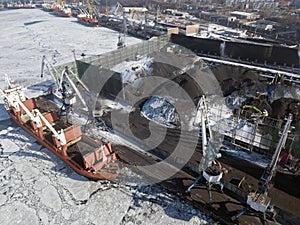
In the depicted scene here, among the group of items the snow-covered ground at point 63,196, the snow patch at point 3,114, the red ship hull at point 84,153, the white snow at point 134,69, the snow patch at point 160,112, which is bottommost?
the snow-covered ground at point 63,196

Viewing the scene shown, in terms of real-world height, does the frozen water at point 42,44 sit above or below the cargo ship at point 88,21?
below

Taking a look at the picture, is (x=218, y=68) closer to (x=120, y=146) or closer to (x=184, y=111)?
(x=184, y=111)

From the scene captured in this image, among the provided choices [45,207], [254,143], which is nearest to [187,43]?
[254,143]

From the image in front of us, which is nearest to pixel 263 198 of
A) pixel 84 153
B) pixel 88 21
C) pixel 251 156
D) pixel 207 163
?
pixel 207 163

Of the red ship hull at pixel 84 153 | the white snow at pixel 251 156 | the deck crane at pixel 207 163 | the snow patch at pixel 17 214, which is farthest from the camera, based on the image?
the white snow at pixel 251 156

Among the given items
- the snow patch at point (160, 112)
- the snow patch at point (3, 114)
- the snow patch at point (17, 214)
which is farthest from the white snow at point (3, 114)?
the snow patch at point (160, 112)

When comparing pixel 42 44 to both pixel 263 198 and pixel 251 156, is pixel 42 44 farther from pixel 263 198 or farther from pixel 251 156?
pixel 263 198

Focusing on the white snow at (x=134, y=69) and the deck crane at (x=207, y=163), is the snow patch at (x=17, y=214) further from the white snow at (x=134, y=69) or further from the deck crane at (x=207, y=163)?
the white snow at (x=134, y=69)

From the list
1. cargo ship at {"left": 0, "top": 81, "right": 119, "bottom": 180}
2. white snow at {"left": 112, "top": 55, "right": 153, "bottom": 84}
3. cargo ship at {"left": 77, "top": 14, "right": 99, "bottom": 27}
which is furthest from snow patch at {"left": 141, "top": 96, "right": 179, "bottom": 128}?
cargo ship at {"left": 77, "top": 14, "right": 99, "bottom": 27}

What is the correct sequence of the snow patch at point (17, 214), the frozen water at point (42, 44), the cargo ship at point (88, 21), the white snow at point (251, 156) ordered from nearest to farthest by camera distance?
the snow patch at point (17, 214), the white snow at point (251, 156), the frozen water at point (42, 44), the cargo ship at point (88, 21)
